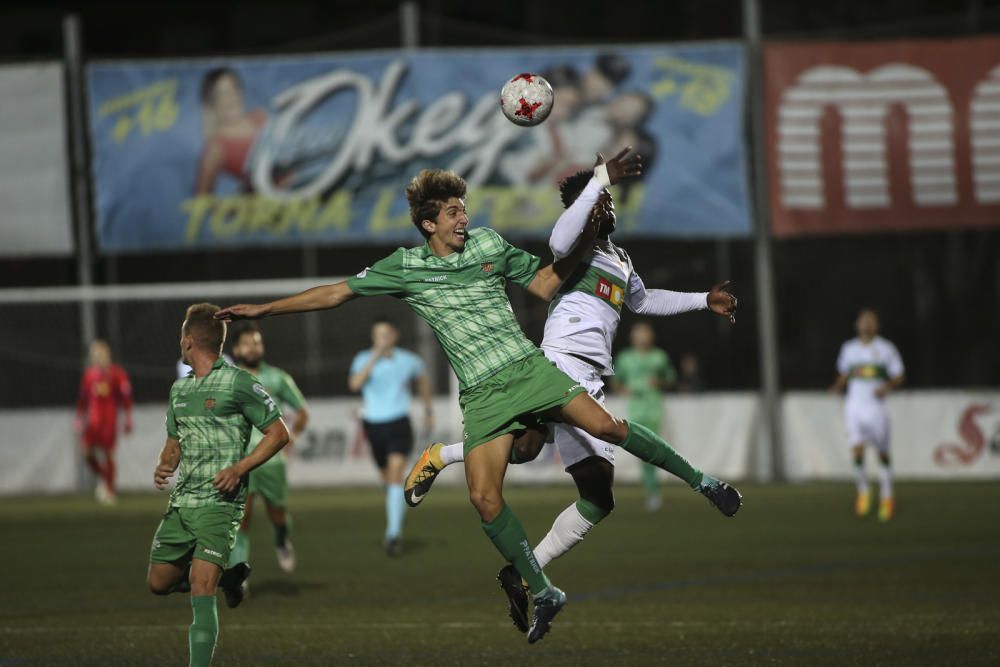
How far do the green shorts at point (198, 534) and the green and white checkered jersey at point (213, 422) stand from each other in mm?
65

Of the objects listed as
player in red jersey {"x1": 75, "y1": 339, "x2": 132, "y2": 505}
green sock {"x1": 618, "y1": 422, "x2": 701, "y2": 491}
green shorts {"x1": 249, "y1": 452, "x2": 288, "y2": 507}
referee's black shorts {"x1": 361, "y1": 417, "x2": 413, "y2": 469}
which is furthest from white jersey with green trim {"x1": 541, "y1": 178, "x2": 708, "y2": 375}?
player in red jersey {"x1": 75, "y1": 339, "x2": 132, "y2": 505}

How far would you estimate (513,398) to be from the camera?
7867 mm

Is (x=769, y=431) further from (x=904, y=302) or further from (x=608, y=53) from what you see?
(x=904, y=302)

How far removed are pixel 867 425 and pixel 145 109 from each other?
12.0 metres

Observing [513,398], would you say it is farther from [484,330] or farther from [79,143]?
[79,143]

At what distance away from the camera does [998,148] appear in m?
22.9

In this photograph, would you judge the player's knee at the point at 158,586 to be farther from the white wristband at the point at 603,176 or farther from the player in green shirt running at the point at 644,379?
the player in green shirt running at the point at 644,379

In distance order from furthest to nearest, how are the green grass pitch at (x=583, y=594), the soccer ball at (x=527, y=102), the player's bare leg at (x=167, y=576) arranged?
the green grass pitch at (x=583, y=594)
the soccer ball at (x=527, y=102)
the player's bare leg at (x=167, y=576)

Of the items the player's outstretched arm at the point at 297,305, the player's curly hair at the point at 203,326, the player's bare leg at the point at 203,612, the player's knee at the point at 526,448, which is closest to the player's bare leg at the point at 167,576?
the player's bare leg at the point at 203,612

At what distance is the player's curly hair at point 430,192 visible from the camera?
7895mm

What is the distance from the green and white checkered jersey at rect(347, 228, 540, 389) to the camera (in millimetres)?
7938

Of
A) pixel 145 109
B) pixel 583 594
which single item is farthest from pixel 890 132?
pixel 583 594

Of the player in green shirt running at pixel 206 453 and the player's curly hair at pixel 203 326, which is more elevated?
the player's curly hair at pixel 203 326

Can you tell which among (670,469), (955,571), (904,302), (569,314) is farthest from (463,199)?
(904,302)
